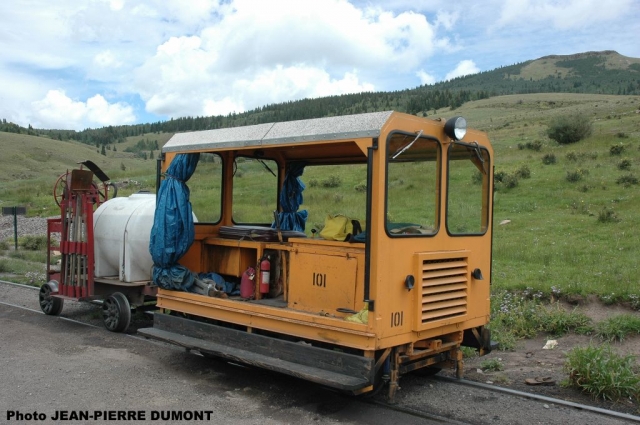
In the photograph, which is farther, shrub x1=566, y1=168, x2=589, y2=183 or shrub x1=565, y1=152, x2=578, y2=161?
shrub x1=565, y1=152, x2=578, y2=161

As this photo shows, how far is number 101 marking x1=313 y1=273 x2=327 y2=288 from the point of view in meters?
6.25

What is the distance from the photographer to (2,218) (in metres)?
28.8

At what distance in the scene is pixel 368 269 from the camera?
5.33 m

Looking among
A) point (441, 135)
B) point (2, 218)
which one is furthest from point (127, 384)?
point (2, 218)

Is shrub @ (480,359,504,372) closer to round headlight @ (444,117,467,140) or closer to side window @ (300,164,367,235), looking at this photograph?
side window @ (300,164,367,235)

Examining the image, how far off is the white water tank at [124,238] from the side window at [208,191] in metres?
1.16

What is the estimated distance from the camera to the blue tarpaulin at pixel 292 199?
8.84m

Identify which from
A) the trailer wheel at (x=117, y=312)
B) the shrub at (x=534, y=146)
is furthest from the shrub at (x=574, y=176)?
the trailer wheel at (x=117, y=312)

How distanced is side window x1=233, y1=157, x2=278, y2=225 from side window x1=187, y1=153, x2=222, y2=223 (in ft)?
0.81

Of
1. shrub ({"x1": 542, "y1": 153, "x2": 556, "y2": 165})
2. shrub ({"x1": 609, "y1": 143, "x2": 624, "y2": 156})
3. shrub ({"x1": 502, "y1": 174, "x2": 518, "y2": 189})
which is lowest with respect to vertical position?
shrub ({"x1": 502, "y1": 174, "x2": 518, "y2": 189})

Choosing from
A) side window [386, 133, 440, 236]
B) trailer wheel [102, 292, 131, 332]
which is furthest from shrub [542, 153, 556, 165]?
trailer wheel [102, 292, 131, 332]

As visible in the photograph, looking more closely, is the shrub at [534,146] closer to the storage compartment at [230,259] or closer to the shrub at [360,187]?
the shrub at [360,187]

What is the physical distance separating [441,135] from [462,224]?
1044mm

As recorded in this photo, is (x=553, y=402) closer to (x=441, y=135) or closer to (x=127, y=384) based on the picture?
(x=441, y=135)
